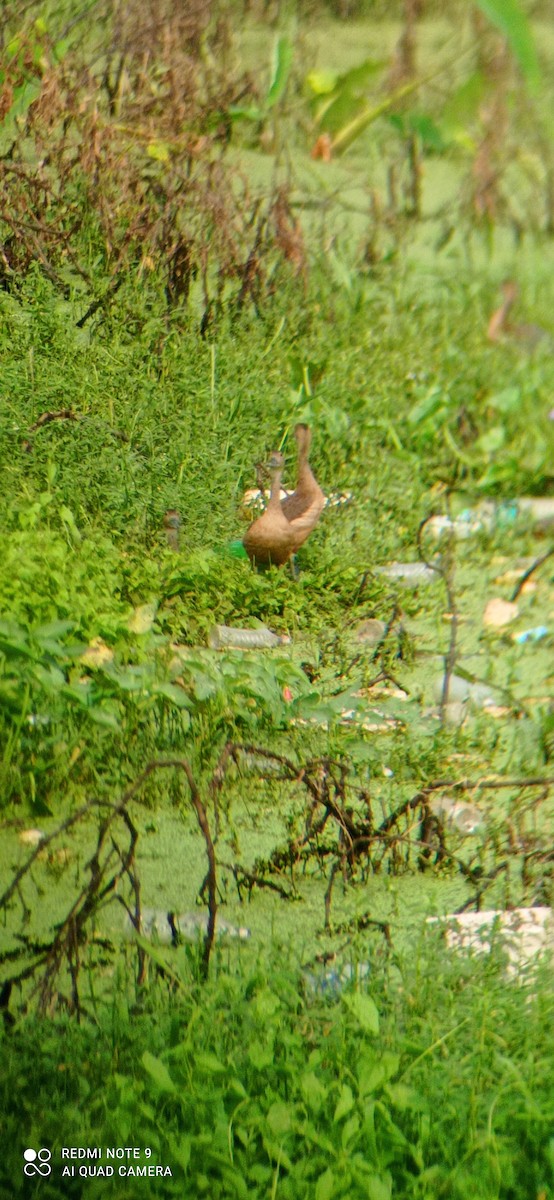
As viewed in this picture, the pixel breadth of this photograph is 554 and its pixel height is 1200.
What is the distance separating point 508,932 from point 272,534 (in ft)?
2.50

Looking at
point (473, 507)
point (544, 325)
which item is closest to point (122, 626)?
point (473, 507)

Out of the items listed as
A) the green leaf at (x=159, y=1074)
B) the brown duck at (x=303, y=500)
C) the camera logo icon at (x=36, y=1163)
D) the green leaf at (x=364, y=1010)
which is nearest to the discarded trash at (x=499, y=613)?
the brown duck at (x=303, y=500)

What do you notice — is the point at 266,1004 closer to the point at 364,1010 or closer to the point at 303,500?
the point at 364,1010

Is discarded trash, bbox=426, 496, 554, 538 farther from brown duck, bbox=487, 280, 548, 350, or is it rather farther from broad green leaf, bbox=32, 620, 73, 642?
broad green leaf, bbox=32, 620, 73, 642

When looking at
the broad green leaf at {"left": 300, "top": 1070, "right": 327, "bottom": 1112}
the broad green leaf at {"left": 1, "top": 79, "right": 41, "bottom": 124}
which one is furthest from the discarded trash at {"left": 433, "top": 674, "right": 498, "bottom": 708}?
the broad green leaf at {"left": 1, "top": 79, "right": 41, "bottom": 124}

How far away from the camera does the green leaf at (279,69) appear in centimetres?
251

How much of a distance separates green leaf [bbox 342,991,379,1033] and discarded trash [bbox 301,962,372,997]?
5 centimetres

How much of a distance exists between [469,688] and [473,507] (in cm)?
58

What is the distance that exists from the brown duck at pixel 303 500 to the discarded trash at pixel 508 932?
0.71m

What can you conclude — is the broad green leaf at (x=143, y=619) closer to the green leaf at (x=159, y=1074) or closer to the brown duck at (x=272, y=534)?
the brown duck at (x=272, y=534)

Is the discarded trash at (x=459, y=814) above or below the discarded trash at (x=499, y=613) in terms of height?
below

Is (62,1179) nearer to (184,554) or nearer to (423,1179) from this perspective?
(423,1179)

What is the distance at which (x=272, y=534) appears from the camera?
2.26 metres

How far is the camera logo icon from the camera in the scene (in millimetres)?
1553
